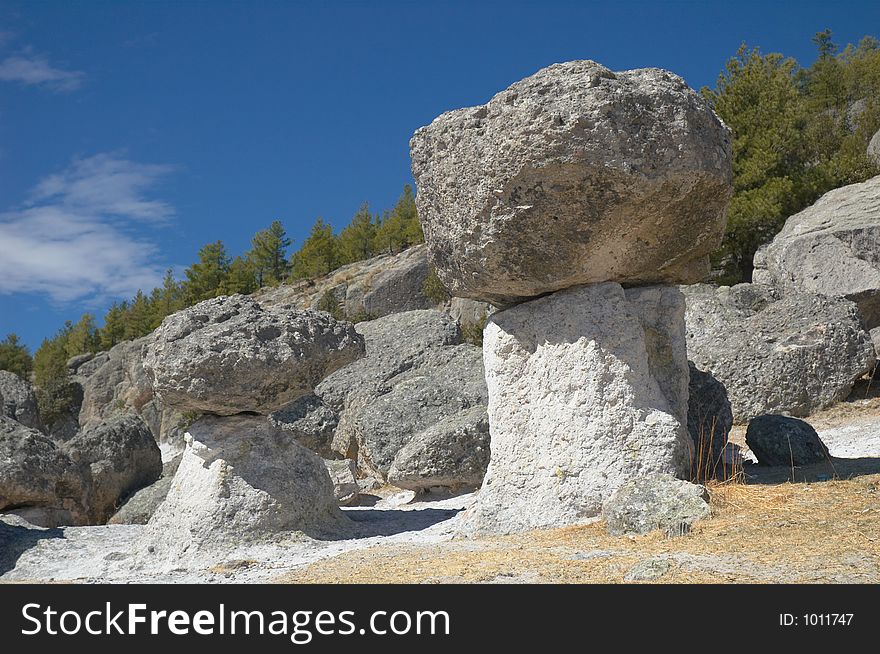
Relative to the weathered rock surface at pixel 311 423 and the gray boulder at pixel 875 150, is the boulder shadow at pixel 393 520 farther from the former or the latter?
the gray boulder at pixel 875 150

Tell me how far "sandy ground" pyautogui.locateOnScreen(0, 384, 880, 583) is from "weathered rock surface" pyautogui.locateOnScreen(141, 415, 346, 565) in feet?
0.78

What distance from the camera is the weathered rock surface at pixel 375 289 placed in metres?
38.5

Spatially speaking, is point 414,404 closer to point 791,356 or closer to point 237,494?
point 237,494

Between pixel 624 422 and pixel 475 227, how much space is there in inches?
84.3

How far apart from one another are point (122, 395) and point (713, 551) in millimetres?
36938

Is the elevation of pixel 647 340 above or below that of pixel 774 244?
below

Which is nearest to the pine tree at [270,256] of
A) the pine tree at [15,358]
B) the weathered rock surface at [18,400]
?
the pine tree at [15,358]

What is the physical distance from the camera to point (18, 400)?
17.7 meters

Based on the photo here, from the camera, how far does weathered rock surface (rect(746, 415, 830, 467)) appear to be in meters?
8.98

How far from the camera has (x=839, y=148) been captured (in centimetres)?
2661

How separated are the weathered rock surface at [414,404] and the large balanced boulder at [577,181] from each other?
3170mm

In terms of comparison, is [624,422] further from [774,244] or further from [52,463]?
[774,244]

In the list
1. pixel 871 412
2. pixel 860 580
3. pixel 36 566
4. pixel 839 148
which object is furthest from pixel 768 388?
pixel 839 148

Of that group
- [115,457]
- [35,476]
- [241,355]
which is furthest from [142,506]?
[241,355]
